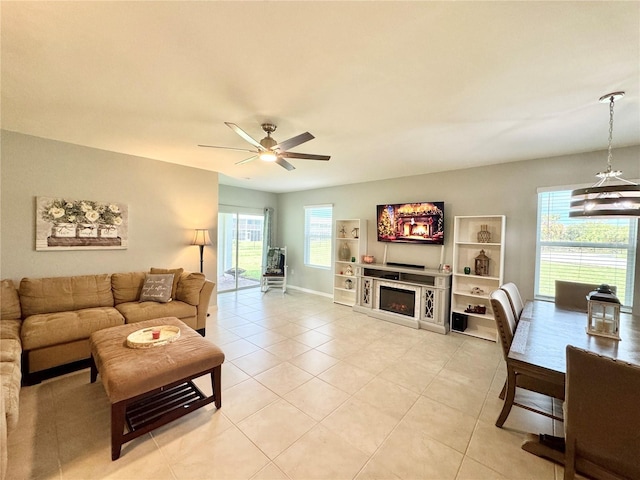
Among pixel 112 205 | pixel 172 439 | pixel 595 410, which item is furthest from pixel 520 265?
pixel 112 205

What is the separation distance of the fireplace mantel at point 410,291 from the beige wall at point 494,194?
0.34 meters

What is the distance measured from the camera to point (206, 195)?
4.68 metres

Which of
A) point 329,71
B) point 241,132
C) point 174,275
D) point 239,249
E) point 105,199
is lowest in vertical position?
point 174,275

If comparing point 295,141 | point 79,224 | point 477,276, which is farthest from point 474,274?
point 79,224

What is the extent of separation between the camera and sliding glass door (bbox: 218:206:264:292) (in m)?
6.37

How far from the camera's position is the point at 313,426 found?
2002 mm

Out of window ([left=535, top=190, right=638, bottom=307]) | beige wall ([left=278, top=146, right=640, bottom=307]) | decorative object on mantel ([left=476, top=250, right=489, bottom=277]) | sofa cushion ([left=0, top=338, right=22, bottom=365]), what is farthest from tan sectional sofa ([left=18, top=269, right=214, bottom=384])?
window ([left=535, top=190, right=638, bottom=307])

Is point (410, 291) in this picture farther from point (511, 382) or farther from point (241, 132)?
point (241, 132)

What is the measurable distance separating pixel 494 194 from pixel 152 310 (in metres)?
4.96

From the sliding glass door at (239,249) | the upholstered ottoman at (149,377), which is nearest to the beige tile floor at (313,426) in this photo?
the upholstered ottoman at (149,377)

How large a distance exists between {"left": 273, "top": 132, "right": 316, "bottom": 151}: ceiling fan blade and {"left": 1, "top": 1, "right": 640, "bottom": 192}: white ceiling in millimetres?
268

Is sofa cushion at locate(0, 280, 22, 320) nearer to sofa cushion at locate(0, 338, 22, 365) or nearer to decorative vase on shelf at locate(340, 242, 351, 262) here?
sofa cushion at locate(0, 338, 22, 365)

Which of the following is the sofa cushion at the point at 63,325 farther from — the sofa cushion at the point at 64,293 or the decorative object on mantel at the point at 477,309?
the decorative object on mantel at the point at 477,309

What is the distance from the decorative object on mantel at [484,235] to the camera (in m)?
3.89
